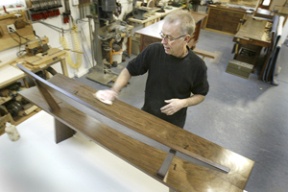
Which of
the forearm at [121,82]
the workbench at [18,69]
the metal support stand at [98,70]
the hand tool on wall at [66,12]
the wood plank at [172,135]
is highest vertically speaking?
the hand tool on wall at [66,12]

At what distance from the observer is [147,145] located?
1088 millimetres

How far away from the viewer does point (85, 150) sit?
128cm

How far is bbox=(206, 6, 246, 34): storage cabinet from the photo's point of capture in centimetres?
583

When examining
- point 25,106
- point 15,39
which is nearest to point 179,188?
point 25,106

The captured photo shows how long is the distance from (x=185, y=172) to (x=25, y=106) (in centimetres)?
234

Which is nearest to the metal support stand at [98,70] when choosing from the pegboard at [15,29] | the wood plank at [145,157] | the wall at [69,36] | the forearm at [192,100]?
the wall at [69,36]

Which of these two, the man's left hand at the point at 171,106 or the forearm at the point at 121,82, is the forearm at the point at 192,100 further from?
the forearm at the point at 121,82

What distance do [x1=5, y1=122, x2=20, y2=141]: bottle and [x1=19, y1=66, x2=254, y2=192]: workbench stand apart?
23 cm

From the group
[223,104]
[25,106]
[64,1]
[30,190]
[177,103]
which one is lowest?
[223,104]

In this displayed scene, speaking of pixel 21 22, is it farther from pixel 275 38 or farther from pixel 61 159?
pixel 275 38

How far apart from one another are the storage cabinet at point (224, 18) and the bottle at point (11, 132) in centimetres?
641

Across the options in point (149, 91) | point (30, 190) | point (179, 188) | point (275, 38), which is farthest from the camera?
point (275, 38)

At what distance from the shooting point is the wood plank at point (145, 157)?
0.88m

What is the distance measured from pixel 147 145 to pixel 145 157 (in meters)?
0.10
